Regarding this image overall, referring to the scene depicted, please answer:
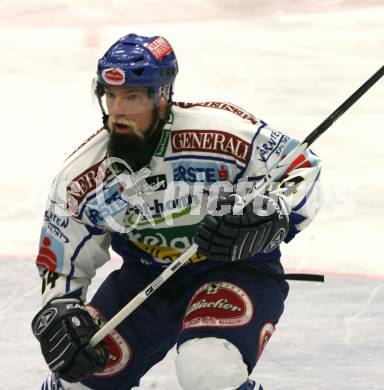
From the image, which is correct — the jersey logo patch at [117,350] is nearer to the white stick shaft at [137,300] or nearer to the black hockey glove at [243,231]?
the white stick shaft at [137,300]

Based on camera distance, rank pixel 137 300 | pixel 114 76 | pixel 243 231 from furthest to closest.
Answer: pixel 137 300
pixel 114 76
pixel 243 231

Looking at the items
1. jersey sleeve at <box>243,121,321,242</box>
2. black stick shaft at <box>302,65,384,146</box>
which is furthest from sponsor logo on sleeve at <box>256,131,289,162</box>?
black stick shaft at <box>302,65,384,146</box>

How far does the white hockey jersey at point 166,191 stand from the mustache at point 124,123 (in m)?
0.11

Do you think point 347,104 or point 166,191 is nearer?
point 347,104

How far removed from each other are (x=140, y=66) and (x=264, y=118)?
511 cm

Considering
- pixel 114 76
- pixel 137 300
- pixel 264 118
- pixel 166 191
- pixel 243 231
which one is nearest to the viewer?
pixel 243 231

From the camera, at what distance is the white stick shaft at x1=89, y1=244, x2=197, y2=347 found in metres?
4.53

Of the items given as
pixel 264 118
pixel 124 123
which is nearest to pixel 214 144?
pixel 124 123

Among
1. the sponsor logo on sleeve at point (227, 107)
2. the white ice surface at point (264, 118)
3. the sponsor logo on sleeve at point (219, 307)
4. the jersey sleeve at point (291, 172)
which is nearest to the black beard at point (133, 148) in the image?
the sponsor logo on sleeve at point (227, 107)

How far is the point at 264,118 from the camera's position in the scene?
9.52 meters

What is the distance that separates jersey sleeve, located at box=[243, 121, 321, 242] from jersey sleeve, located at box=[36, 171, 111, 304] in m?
0.68

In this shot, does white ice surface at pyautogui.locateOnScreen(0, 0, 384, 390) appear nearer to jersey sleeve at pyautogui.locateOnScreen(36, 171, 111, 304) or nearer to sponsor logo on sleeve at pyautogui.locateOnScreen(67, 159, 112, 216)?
jersey sleeve at pyautogui.locateOnScreen(36, 171, 111, 304)

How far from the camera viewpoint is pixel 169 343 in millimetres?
4887

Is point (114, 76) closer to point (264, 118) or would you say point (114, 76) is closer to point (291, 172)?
point (291, 172)
